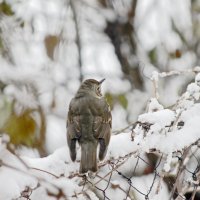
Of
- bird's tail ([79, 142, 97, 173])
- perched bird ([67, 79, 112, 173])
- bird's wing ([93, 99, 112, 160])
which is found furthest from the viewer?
bird's wing ([93, 99, 112, 160])

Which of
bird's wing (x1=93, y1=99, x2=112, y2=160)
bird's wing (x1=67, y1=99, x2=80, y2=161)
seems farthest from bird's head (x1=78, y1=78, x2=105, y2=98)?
bird's wing (x1=67, y1=99, x2=80, y2=161)

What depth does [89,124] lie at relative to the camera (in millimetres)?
5859

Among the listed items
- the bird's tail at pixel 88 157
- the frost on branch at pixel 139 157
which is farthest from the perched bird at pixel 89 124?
the frost on branch at pixel 139 157

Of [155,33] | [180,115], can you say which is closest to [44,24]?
[155,33]

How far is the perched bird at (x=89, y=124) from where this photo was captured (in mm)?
5402

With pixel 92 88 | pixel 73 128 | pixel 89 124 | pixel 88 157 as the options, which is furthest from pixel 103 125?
pixel 92 88

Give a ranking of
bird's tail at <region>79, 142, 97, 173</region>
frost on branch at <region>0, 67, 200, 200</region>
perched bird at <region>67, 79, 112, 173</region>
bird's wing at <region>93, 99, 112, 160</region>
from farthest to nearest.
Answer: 1. bird's wing at <region>93, 99, 112, 160</region>
2. perched bird at <region>67, 79, 112, 173</region>
3. bird's tail at <region>79, 142, 97, 173</region>
4. frost on branch at <region>0, 67, 200, 200</region>

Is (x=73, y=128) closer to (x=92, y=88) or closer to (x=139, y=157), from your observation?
(x=92, y=88)

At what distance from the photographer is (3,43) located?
25.8 ft

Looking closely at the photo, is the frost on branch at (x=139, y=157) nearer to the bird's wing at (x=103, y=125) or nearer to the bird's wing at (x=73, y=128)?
the bird's wing at (x=103, y=125)

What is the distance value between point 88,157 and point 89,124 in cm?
62

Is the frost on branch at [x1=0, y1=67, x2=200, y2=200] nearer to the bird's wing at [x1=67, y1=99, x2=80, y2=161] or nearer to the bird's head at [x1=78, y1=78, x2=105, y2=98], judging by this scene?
the bird's wing at [x1=67, y1=99, x2=80, y2=161]

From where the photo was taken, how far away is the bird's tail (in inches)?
190

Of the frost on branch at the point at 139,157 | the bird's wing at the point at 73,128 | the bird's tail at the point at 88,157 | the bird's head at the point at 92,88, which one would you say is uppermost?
the bird's head at the point at 92,88
